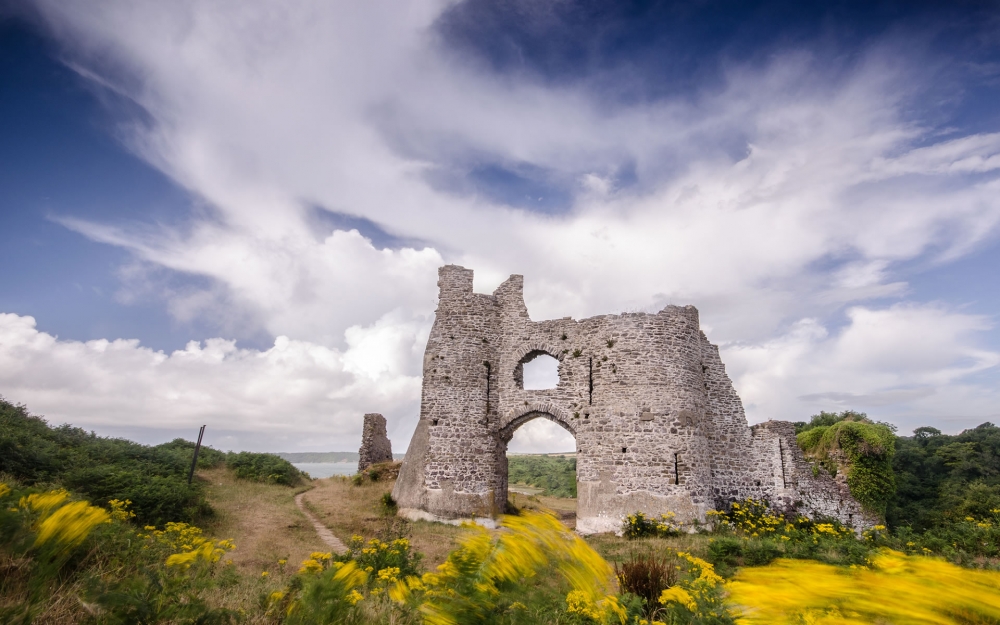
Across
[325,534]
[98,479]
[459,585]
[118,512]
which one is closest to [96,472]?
[98,479]

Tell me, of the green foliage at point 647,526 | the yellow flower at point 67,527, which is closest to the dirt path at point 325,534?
the green foliage at point 647,526

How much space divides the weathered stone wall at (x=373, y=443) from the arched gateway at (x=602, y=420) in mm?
7455

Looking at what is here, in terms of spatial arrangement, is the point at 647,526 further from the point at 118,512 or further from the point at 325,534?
the point at 118,512

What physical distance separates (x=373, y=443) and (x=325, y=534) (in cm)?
1208

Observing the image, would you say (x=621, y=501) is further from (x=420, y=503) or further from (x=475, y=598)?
(x=475, y=598)

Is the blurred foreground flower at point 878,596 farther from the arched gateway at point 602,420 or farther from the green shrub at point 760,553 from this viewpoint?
the arched gateway at point 602,420

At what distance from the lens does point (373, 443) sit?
27016 mm

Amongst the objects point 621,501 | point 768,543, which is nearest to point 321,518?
point 621,501

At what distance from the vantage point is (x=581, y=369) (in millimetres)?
18984

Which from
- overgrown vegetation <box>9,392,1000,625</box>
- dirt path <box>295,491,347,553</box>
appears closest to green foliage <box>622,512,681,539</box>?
overgrown vegetation <box>9,392,1000,625</box>

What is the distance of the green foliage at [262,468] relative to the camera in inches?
1014

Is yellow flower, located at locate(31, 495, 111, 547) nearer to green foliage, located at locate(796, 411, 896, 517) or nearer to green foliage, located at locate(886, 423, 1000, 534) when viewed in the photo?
green foliage, located at locate(796, 411, 896, 517)

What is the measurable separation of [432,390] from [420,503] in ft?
13.5

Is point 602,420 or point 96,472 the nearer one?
point 96,472
